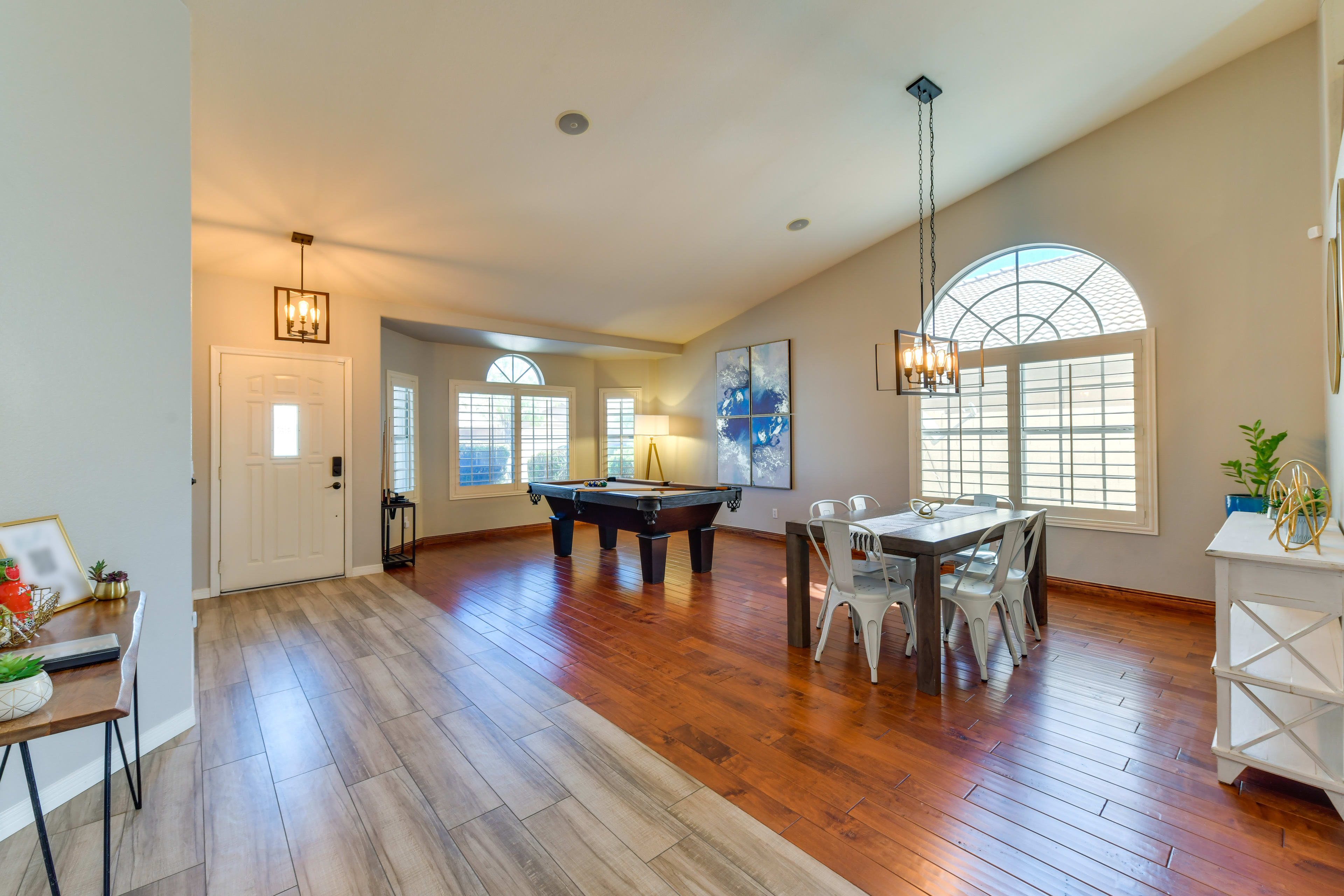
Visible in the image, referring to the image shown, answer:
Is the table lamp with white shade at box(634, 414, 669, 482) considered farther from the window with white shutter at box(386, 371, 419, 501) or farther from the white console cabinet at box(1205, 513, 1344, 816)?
the white console cabinet at box(1205, 513, 1344, 816)

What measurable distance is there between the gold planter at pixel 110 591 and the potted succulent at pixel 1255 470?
575 centimetres

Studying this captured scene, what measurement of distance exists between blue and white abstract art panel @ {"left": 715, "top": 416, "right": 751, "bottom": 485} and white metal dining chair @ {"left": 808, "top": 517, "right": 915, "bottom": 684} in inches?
160

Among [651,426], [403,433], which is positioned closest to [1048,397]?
[651,426]

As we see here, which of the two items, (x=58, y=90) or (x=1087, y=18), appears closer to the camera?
(x=58, y=90)

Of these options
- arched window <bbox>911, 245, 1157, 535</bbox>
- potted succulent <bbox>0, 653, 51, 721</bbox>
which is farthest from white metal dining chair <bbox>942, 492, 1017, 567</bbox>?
potted succulent <bbox>0, 653, 51, 721</bbox>

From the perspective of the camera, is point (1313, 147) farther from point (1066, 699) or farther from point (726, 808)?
point (726, 808)

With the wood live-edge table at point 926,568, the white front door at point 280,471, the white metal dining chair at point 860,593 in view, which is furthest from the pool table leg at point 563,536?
the white metal dining chair at point 860,593

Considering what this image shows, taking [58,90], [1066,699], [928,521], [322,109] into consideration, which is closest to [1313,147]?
[928,521]

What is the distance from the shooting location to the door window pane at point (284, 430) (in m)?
5.01

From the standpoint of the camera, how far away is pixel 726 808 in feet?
6.49

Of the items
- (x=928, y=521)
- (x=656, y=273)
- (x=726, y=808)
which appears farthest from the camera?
(x=656, y=273)

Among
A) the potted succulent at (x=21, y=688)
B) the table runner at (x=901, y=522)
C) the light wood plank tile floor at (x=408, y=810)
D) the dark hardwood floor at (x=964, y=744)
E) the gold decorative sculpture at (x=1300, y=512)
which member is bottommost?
the light wood plank tile floor at (x=408, y=810)

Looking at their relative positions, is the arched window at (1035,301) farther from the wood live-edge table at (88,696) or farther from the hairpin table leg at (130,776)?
the hairpin table leg at (130,776)

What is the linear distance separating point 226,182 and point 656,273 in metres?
3.66
